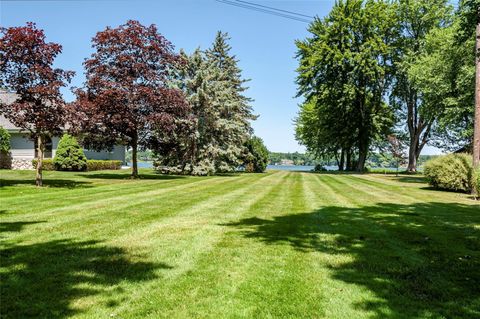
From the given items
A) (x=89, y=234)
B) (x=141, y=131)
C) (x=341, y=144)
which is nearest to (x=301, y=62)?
(x=341, y=144)

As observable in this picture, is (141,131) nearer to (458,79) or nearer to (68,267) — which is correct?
(68,267)

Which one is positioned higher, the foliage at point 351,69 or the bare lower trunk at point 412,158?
the foliage at point 351,69

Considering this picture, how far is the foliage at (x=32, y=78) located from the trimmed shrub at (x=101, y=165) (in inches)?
681

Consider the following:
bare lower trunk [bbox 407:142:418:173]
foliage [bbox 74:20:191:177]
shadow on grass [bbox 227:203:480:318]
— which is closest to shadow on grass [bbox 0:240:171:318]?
shadow on grass [bbox 227:203:480:318]

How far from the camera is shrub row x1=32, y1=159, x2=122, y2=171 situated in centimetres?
3111

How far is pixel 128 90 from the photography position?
2125cm

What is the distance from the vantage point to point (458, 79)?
23.4m

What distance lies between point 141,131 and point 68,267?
64.2 feet

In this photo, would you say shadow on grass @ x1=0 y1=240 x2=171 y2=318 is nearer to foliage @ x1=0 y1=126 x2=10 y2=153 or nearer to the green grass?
the green grass

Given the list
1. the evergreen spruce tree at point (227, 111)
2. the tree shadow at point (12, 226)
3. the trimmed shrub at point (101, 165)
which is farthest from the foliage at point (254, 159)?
the tree shadow at point (12, 226)

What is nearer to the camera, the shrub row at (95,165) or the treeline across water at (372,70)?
the shrub row at (95,165)

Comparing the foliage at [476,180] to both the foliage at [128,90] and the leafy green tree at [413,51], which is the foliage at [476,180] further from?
the leafy green tree at [413,51]

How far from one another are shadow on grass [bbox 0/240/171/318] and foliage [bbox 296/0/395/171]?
35.7 meters

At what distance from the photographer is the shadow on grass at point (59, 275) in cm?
384
